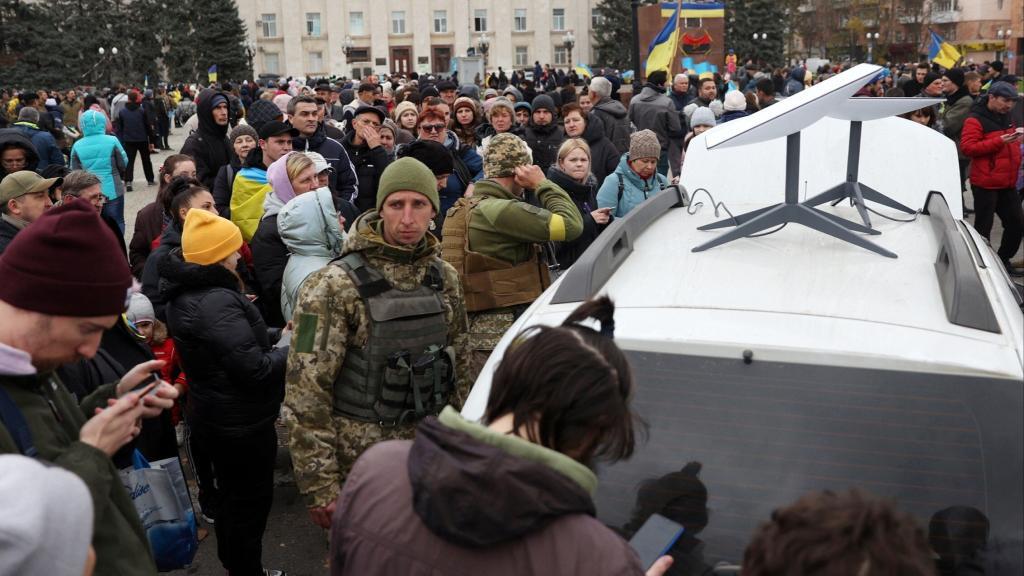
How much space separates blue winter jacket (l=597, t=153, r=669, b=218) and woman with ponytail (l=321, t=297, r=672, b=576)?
5.05 metres

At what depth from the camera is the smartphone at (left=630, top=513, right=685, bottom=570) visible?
2260 mm

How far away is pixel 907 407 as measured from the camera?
2.33 m

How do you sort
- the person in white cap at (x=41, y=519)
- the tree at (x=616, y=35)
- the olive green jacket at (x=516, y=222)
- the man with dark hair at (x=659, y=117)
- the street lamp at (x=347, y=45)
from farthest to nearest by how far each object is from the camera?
1. the street lamp at (x=347, y=45)
2. the tree at (x=616, y=35)
3. the man with dark hair at (x=659, y=117)
4. the olive green jacket at (x=516, y=222)
5. the person in white cap at (x=41, y=519)

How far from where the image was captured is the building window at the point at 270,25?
83.4 meters

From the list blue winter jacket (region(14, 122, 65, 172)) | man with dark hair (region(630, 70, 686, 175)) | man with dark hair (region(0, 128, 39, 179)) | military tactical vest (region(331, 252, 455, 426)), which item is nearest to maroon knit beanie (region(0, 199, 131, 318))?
military tactical vest (region(331, 252, 455, 426))

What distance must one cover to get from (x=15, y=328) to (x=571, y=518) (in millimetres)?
1284

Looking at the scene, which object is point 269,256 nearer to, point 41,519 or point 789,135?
point 789,135

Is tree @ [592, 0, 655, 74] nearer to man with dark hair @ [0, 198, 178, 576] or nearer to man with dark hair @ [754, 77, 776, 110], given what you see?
man with dark hair @ [754, 77, 776, 110]

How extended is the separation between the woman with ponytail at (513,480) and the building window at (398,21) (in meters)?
86.2

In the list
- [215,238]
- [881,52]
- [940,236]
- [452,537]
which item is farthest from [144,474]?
[881,52]

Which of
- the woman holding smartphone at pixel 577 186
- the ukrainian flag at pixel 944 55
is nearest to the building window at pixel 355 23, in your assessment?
the ukrainian flag at pixel 944 55

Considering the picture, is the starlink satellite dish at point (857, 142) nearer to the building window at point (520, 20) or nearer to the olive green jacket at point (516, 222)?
the olive green jacket at point (516, 222)

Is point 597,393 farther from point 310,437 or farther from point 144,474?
point 144,474

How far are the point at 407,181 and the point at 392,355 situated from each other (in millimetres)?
643
